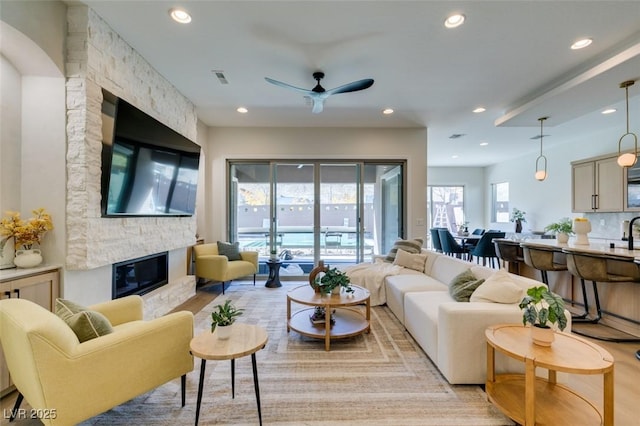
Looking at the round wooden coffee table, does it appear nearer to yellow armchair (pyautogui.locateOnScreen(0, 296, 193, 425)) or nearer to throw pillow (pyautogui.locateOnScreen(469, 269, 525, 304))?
throw pillow (pyautogui.locateOnScreen(469, 269, 525, 304))

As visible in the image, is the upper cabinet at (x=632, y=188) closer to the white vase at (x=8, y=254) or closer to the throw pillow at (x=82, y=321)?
the throw pillow at (x=82, y=321)

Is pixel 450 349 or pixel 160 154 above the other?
pixel 160 154

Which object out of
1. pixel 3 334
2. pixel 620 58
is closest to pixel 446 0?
pixel 620 58

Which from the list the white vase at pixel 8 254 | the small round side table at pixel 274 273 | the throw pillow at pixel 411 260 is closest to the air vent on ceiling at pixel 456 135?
the throw pillow at pixel 411 260

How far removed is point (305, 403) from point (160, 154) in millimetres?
2939

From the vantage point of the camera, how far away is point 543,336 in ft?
5.61

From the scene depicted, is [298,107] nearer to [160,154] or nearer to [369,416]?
[160,154]

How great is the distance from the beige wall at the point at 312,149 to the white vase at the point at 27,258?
10.5 feet

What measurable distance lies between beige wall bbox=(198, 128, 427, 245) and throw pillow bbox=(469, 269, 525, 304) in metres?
2.96

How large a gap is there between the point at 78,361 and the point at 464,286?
2882 millimetres

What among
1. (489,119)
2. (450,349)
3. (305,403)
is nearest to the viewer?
(305,403)

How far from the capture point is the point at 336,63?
122 inches

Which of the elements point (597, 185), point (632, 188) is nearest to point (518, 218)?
point (597, 185)

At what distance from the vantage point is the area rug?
1796 millimetres
